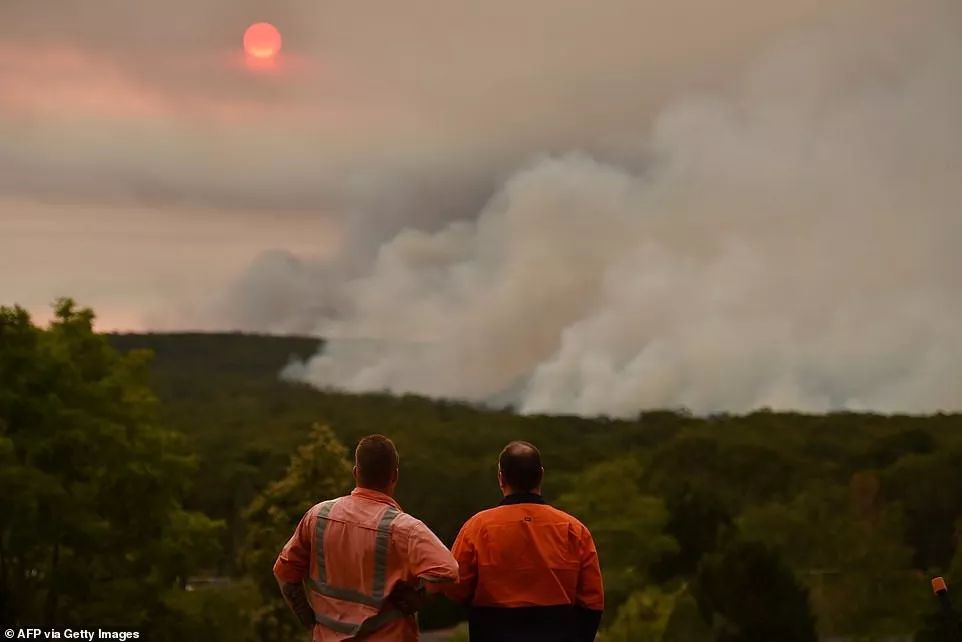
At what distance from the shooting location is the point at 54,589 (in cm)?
4697

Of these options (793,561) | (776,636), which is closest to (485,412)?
(793,561)

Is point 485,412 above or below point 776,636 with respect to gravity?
above

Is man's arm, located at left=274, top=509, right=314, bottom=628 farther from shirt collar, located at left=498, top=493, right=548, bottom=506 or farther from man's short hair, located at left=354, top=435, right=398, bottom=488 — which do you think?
shirt collar, located at left=498, top=493, right=548, bottom=506

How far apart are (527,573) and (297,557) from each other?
1.12 m

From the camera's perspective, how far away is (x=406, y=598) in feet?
21.2

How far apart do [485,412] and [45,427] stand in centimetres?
6029

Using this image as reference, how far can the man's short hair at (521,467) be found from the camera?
7012mm

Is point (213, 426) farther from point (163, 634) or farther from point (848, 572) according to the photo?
point (163, 634)

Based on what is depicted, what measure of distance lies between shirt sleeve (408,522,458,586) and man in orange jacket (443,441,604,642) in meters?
0.52

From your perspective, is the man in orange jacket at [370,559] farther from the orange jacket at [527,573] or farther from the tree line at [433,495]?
the tree line at [433,495]

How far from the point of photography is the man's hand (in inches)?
253

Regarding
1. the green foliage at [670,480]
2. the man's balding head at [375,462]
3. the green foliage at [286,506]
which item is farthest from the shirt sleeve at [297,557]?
the green foliage at [286,506]

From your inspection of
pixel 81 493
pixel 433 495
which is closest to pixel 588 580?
pixel 81 493

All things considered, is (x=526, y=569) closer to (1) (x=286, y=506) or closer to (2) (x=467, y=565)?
(2) (x=467, y=565)
